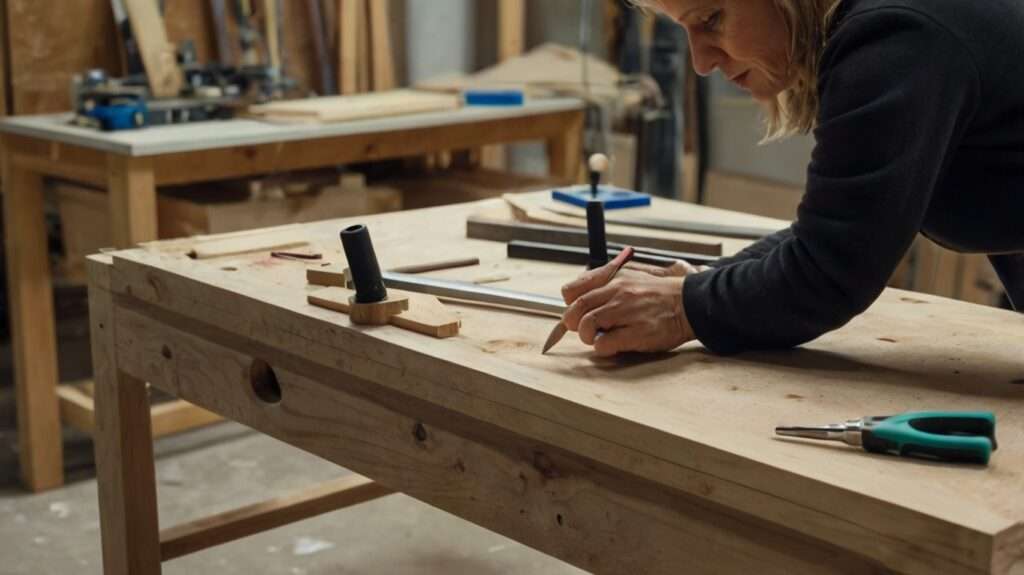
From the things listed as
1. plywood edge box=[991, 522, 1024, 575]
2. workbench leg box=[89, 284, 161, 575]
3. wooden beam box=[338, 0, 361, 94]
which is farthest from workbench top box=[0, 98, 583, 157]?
plywood edge box=[991, 522, 1024, 575]

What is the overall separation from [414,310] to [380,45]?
248 centimetres

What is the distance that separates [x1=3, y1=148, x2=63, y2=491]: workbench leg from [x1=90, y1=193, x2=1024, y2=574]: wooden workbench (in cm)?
121

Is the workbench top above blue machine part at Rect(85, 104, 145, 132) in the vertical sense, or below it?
below

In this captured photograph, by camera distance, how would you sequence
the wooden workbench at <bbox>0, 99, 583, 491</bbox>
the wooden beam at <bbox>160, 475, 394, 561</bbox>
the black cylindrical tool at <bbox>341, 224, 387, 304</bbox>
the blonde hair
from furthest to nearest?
the wooden workbench at <bbox>0, 99, 583, 491</bbox> < the wooden beam at <bbox>160, 475, 394, 561</bbox> < the black cylindrical tool at <bbox>341, 224, 387, 304</bbox> < the blonde hair

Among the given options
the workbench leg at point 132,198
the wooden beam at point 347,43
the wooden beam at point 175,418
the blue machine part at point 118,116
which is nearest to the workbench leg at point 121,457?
the workbench leg at point 132,198

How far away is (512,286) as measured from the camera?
1.60 metres


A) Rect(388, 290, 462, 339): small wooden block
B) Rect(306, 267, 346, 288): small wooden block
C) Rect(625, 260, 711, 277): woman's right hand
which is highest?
Rect(625, 260, 711, 277): woman's right hand

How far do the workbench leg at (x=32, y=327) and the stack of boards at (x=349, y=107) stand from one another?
544 millimetres

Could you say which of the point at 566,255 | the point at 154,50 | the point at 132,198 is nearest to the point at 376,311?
the point at 566,255

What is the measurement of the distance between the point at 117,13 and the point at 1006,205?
2.52 metres

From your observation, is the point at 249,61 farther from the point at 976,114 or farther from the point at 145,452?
the point at 976,114

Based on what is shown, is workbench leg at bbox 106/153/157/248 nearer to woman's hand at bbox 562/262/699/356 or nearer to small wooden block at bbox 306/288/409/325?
small wooden block at bbox 306/288/409/325

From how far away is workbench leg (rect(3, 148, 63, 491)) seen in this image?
9.61 ft

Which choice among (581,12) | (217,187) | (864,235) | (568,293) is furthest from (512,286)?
(581,12)
